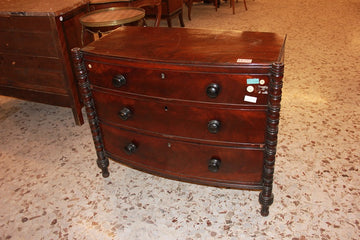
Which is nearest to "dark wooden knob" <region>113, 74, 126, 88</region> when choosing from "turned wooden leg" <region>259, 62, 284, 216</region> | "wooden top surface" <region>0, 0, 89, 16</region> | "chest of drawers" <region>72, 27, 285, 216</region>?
"chest of drawers" <region>72, 27, 285, 216</region>

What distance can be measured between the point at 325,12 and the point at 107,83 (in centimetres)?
524

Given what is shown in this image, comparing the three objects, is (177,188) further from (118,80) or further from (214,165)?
(118,80)

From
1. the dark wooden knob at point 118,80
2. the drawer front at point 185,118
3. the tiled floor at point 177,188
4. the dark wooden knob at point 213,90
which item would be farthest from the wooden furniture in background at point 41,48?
the dark wooden knob at point 213,90

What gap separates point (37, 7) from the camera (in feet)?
8.32

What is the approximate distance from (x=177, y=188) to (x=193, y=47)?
96cm

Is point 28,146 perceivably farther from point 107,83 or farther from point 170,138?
point 170,138

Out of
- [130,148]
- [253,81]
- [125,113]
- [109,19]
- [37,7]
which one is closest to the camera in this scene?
[253,81]

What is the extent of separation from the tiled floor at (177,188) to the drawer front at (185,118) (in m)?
0.53

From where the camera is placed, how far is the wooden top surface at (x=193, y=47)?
1.50m

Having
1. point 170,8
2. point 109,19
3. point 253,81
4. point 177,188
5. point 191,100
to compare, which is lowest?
point 177,188

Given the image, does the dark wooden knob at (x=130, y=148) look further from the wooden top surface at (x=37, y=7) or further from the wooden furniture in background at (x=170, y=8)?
the wooden furniture in background at (x=170, y=8)

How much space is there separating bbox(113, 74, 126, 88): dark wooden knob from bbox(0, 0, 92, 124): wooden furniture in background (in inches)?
42.1

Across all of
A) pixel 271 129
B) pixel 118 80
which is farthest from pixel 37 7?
pixel 271 129

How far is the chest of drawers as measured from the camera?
4.91 feet
